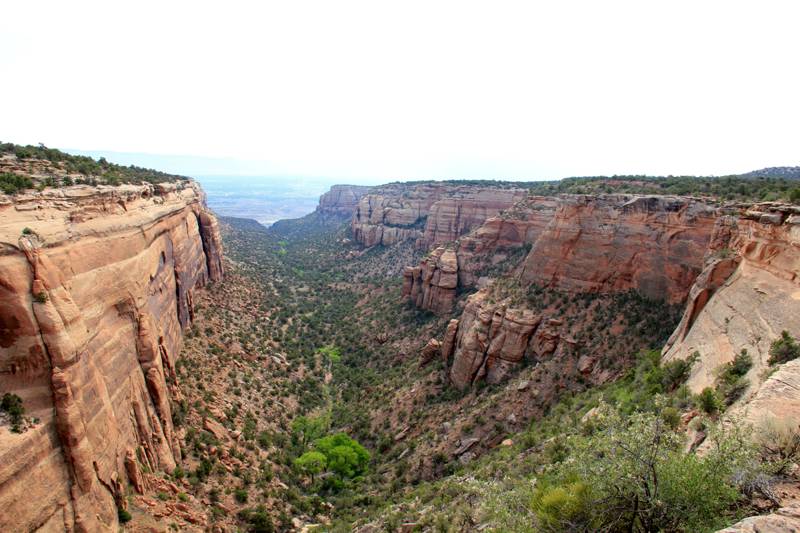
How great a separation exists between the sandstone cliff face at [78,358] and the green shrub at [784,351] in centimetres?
2336

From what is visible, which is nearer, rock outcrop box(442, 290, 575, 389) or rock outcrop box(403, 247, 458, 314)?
rock outcrop box(442, 290, 575, 389)

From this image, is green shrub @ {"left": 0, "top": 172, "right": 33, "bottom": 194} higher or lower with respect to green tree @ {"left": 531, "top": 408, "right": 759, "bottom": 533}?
higher

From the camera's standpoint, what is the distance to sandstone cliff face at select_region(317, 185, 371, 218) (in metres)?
153

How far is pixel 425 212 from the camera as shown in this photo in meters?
93.9

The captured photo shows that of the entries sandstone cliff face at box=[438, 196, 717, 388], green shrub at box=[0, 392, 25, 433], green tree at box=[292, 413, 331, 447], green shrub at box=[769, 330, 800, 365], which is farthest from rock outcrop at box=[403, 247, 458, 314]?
green shrub at box=[0, 392, 25, 433]

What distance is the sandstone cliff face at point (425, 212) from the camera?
71750mm

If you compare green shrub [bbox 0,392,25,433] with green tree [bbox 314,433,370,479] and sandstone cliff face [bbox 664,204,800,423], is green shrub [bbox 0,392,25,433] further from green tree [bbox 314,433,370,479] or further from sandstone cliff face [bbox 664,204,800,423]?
sandstone cliff face [bbox 664,204,800,423]

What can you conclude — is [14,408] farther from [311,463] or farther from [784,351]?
[784,351]

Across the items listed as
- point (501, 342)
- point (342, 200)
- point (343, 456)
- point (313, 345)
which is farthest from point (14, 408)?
point (342, 200)

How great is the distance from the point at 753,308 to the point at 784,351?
402 centimetres

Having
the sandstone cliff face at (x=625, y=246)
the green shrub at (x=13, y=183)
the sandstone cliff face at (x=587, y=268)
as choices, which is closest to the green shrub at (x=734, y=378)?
the sandstone cliff face at (x=587, y=268)

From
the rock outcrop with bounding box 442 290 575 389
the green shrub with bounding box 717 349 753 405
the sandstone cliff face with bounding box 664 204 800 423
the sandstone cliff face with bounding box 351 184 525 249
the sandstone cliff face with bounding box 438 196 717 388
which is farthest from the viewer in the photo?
the sandstone cliff face with bounding box 351 184 525 249

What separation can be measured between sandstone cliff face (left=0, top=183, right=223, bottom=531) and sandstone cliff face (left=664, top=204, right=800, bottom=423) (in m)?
20.7

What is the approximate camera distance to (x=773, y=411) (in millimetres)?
10297
